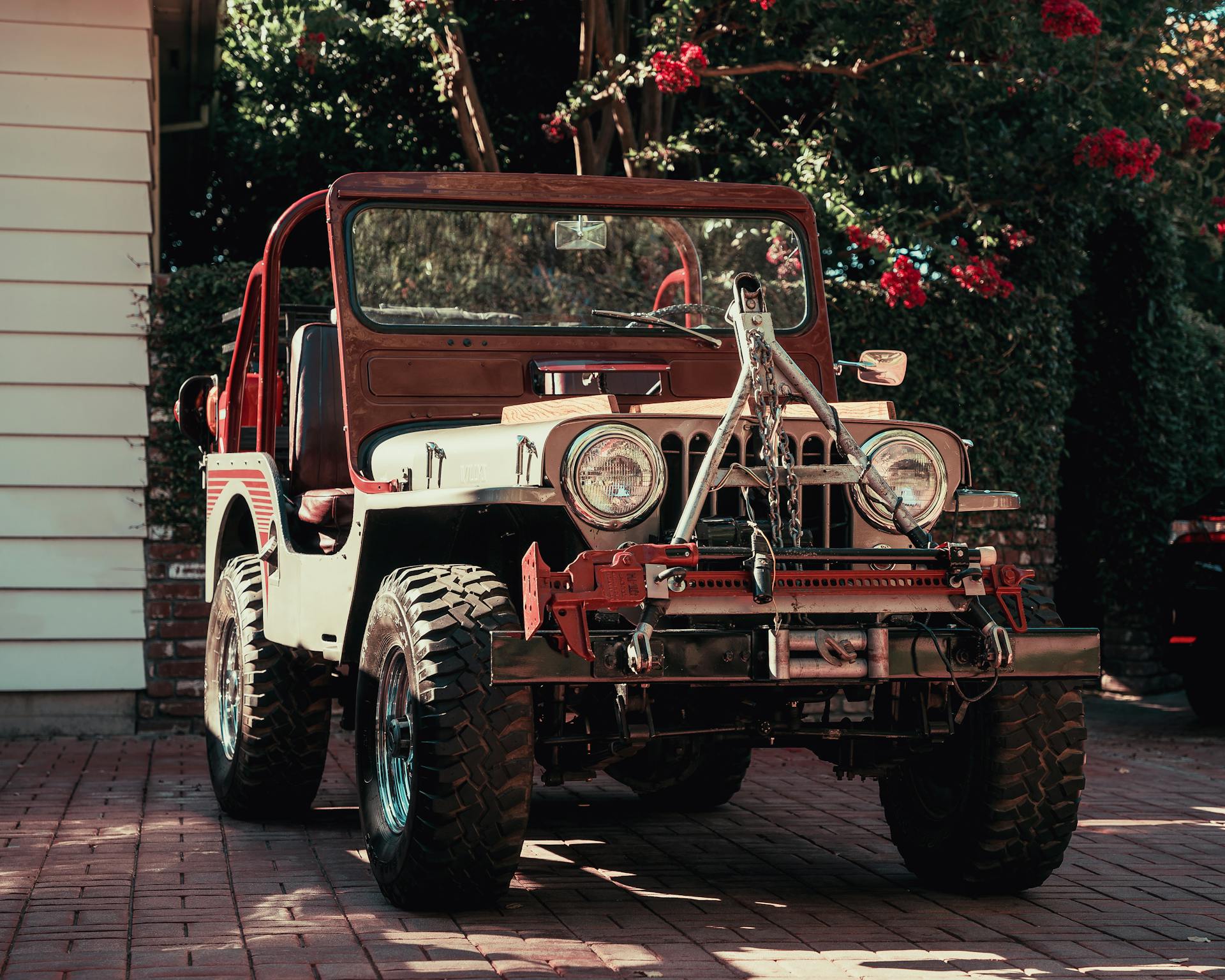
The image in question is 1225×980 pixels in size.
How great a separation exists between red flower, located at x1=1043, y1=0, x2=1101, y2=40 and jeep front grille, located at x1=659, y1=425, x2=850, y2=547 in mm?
4811

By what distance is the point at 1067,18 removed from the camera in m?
8.65

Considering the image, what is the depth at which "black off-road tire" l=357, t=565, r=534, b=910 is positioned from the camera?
4.25m

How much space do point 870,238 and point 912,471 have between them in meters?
4.35

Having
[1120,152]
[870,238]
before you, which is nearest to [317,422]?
[870,238]

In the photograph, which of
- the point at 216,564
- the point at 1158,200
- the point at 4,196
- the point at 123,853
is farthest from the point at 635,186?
the point at 1158,200

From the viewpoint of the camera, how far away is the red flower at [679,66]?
8.79 m

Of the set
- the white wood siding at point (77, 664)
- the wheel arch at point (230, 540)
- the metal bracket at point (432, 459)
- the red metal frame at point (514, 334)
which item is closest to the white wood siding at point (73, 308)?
the white wood siding at point (77, 664)

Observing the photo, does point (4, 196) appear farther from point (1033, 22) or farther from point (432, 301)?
point (1033, 22)

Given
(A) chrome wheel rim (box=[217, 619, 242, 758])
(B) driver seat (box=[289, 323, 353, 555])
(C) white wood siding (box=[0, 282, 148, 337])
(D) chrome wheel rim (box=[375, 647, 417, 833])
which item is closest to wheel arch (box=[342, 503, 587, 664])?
(D) chrome wheel rim (box=[375, 647, 417, 833])

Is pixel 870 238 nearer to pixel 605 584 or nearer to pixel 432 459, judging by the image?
pixel 432 459

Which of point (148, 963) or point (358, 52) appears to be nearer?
point (148, 963)

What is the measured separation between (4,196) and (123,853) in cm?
424

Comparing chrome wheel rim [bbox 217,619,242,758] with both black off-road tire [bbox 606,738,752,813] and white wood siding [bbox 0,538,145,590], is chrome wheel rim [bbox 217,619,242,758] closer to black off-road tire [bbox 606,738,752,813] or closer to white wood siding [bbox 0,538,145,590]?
black off-road tire [bbox 606,738,752,813]

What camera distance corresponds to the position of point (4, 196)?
8500mm
